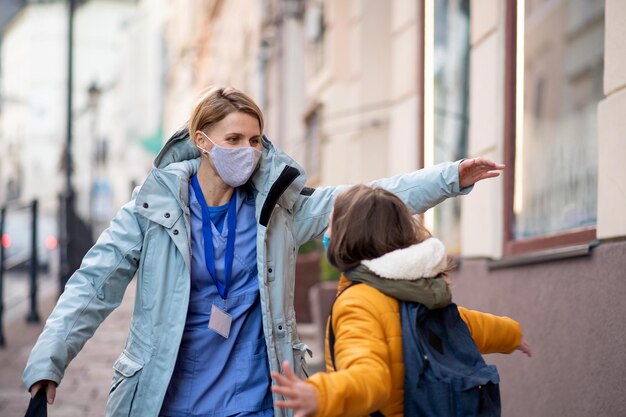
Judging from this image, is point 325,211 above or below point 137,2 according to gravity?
below

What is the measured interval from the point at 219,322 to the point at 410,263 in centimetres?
88

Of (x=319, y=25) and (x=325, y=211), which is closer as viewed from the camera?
(x=325, y=211)

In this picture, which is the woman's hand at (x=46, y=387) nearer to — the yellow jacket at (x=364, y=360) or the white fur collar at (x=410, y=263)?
the yellow jacket at (x=364, y=360)

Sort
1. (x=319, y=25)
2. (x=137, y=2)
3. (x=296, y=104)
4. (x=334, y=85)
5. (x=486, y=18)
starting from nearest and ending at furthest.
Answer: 1. (x=486, y=18)
2. (x=334, y=85)
3. (x=319, y=25)
4. (x=296, y=104)
5. (x=137, y=2)

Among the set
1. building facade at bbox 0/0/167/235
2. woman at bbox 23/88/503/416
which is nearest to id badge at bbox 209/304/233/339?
woman at bbox 23/88/503/416

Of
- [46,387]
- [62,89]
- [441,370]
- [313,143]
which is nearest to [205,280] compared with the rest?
[46,387]

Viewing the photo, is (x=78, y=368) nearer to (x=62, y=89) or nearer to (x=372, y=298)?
(x=372, y=298)

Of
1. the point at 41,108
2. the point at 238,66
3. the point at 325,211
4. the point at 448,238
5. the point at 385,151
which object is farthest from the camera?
the point at 41,108

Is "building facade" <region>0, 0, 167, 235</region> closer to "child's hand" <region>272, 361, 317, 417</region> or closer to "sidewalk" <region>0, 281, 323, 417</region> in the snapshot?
"sidewalk" <region>0, 281, 323, 417</region>

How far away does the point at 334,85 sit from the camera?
1224cm

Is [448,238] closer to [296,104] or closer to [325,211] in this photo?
[325,211]

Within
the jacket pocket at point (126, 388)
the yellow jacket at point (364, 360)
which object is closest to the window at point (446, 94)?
the jacket pocket at point (126, 388)

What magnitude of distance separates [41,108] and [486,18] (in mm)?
73432

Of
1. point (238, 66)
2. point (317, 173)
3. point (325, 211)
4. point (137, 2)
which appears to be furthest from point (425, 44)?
point (137, 2)
